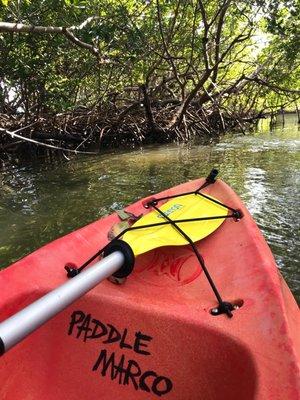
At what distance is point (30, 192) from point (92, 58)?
428 centimetres

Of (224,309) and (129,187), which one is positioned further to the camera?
(129,187)

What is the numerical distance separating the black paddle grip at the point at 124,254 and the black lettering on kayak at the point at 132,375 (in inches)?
14.5

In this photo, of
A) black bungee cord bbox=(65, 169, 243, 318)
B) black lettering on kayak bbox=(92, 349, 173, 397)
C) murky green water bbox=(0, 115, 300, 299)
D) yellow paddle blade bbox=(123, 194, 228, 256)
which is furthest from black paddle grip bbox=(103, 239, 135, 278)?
murky green water bbox=(0, 115, 300, 299)

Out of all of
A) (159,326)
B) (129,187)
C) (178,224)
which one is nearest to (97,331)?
(159,326)

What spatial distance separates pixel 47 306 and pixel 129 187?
514 centimetres

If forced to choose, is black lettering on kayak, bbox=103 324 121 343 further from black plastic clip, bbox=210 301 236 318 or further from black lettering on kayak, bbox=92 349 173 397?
black plastic clip, bbox=210 301 236 318

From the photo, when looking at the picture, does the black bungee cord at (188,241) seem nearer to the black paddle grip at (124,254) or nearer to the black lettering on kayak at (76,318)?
the black paddle grip at (124,254)

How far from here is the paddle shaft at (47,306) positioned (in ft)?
4.39

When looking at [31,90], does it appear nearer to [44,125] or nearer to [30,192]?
[44,125]

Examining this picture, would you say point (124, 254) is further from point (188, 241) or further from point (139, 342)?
point (188, 241)

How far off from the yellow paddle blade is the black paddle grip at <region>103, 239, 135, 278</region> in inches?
4.8

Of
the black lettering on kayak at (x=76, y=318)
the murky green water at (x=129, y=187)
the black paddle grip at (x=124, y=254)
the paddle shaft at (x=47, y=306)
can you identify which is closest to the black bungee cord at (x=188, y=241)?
the black paddle grip at (x=124, y=254)

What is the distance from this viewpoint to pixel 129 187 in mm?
6609

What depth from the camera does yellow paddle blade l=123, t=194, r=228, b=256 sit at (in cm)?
232
